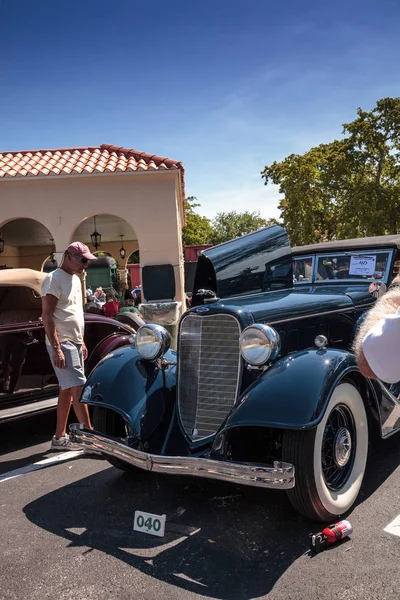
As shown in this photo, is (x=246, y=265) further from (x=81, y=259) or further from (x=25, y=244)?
(x=25, y=244)

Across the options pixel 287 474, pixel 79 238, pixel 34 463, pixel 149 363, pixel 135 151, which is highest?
pixel 135 151

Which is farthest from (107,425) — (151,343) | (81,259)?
(81,259)

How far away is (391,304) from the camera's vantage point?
145 cm

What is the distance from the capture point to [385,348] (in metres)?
1.32

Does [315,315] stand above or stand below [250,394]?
above

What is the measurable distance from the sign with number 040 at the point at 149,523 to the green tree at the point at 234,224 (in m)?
48.2

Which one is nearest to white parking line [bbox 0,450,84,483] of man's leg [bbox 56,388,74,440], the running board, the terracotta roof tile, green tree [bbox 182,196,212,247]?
man's leg [bbox 56,388,74,440]

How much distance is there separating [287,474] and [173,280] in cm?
916

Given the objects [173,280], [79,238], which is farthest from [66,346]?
[79,238]

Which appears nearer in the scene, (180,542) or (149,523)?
(180,542)

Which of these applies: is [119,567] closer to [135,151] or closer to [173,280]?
[173,280]

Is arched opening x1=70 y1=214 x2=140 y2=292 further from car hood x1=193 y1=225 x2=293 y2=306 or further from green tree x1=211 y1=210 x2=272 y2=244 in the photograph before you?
green tree x1=211 y1=210 x2=272 y2=244

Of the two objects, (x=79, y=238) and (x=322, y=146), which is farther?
(x=322, y=146)

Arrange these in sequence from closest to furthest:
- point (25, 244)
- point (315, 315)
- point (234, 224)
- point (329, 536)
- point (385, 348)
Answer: point (385, 348)
point (329, 536)
point (315, 315)
point (25, 244)
point (234, 224)
